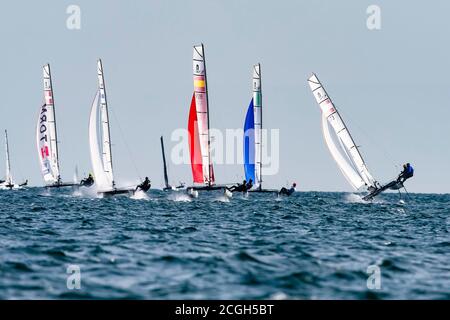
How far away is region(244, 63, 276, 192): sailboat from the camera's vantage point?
56344 millimetres

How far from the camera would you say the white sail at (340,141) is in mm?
47812

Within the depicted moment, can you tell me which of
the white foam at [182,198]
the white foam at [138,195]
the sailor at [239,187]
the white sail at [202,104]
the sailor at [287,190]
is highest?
the white sail at [202,104]

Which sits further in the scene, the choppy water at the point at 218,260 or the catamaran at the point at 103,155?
the catamaran at the point at 103,155

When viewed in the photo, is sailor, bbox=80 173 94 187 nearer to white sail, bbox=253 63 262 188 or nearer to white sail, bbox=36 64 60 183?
white sail, bbox=36 64 60 183

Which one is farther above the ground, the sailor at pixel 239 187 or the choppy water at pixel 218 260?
the choppy water at pixel 218 260

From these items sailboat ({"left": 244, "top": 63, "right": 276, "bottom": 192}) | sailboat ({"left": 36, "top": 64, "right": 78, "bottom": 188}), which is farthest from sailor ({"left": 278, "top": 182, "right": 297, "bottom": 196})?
sailboat ({"left": 36, "top": 64, "right": 78, "bottom": 188})

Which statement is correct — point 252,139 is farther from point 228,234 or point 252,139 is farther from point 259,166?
point 228,234

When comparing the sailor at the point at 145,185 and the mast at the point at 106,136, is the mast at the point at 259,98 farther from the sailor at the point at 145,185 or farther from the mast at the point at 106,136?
the mast at the point at 106,136

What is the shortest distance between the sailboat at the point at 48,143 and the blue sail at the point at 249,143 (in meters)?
A: 15.6

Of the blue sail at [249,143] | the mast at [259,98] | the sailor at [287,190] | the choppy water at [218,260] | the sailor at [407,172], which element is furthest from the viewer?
the sailor at [287,190]

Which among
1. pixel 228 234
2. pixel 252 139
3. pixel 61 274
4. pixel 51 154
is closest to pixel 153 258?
pixel 61 274

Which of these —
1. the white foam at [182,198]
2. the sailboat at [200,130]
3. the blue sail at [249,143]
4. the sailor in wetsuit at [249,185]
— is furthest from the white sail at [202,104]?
the blue sail at [249,143]

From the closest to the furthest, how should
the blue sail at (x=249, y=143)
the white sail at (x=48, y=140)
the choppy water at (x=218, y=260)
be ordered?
1. the choppy water at (x=218, y=260)
2. the blue sail at (x=249, y=143)
3. the white sail at (x=48, y=140)
